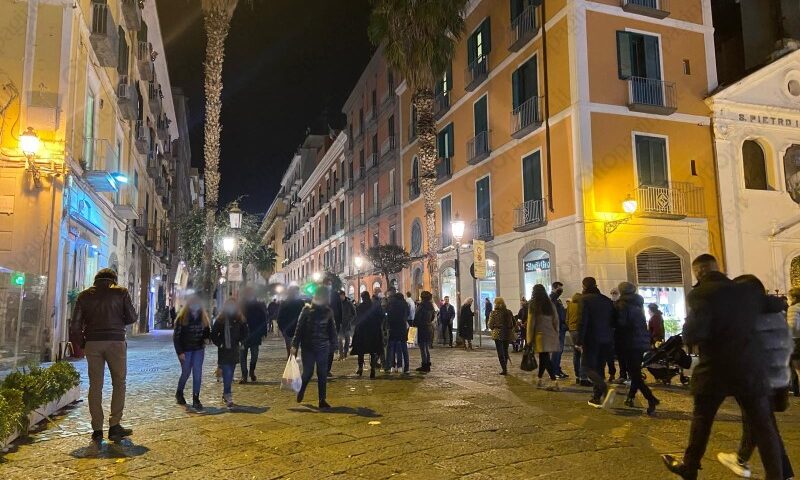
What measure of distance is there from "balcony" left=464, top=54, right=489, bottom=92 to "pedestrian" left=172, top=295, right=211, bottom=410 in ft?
57.8

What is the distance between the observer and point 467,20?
25.1 m

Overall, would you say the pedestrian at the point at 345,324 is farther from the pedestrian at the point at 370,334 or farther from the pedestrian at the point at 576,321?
the pedestrian at the point at 576,321

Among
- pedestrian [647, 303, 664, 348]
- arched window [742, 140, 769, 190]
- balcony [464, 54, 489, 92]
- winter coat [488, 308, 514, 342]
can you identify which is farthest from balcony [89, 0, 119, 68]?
arched window [742, 140, 769, 190]

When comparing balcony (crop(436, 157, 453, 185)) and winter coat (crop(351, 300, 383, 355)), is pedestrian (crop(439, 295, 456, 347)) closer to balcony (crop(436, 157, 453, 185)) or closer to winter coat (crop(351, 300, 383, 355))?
winter coat (crop(351, 300, 383, 355))

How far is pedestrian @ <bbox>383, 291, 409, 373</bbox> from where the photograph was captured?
37.2 ft

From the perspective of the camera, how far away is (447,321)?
19016mm

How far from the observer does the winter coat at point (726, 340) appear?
407 centimetres

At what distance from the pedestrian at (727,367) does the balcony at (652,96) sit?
15.8 metres

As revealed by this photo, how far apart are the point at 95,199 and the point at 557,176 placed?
13.7m

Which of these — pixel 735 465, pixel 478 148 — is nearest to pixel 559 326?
pixel 735 465

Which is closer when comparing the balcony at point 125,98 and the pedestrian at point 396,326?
the pedestrian at point 396,326

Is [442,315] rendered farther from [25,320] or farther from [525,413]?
[25,320]

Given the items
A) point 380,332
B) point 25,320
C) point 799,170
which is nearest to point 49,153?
point 25,320

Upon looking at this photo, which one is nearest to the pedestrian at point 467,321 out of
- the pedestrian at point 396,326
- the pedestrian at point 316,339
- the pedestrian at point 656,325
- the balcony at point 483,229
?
the pedestrian at point 656,325
